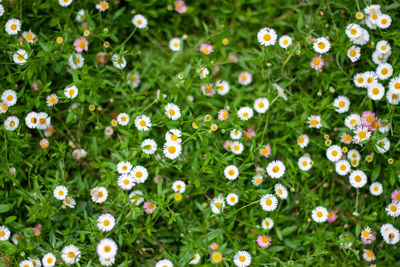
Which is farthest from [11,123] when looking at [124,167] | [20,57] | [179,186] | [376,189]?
[376,189]

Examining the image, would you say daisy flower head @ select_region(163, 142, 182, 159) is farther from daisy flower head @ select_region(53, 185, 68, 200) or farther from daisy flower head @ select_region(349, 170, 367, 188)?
daisy flower head @ select_region(349, 170, 367, 188)

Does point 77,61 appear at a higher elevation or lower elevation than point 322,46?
lower

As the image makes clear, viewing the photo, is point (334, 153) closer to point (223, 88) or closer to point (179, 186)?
point (223, 88)

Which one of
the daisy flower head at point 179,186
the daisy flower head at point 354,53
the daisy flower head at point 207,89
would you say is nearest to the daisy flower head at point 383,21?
the daisy flower head at point 354,53

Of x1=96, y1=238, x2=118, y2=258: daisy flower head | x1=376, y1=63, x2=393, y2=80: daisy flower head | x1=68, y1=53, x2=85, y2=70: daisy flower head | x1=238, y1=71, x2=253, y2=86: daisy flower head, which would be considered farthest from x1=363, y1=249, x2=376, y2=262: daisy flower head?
x1=68, y1=53, x2=85, y2=70: daisy flower head

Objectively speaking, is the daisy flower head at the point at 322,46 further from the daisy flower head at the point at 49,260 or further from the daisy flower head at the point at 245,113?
the daisy flower head at the point at 49,260

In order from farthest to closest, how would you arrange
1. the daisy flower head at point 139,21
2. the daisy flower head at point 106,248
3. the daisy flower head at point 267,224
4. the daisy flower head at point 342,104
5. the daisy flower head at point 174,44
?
1. the daisy flower head at point 174,44
2. the daisy flower head at point 139,21
3. the daisy flower head at point 342,104
4. the daisy flower head at point 267,224
5. the daisy flower head at point 106,248
